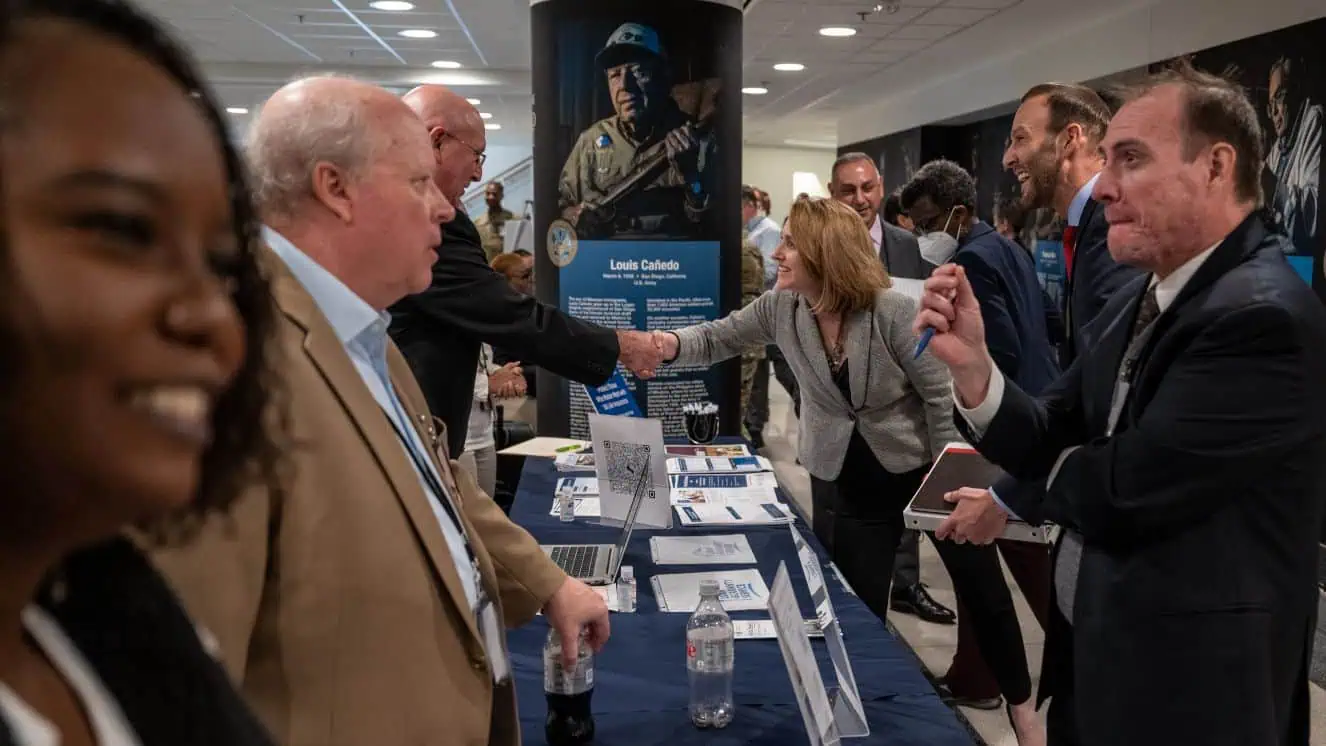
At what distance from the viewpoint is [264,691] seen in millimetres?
980

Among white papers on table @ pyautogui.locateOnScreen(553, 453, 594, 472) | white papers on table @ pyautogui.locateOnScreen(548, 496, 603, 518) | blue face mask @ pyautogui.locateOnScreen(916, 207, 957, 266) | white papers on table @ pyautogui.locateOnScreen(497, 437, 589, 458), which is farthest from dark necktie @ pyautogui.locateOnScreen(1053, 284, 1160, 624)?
A: blue face mask @ pyautogui.locateOnScreen(916, 207, 957, 266)

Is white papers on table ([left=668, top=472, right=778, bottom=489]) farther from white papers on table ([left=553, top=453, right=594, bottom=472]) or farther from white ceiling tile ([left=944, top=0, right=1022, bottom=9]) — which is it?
white ceiling tile ([left=944, top=0, right=1022, bottom=9])

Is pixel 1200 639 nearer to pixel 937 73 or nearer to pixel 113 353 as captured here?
pixel 113 353

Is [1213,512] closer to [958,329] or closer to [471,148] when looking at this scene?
[958,329]

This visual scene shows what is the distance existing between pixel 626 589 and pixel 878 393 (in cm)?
95

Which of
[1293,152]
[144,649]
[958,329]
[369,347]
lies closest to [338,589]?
[369,347]

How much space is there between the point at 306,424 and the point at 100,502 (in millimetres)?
724

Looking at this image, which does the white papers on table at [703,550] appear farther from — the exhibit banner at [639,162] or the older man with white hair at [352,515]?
the exhibit banner at [639,162]

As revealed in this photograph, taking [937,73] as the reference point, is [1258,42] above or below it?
below

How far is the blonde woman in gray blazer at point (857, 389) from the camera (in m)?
2.64

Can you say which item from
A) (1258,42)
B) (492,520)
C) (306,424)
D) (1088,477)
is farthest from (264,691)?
(1258,42)

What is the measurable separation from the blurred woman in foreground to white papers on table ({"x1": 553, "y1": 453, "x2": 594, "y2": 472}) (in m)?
2.72

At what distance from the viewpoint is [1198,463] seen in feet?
4.66

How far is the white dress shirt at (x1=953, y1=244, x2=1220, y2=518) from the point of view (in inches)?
60.1
